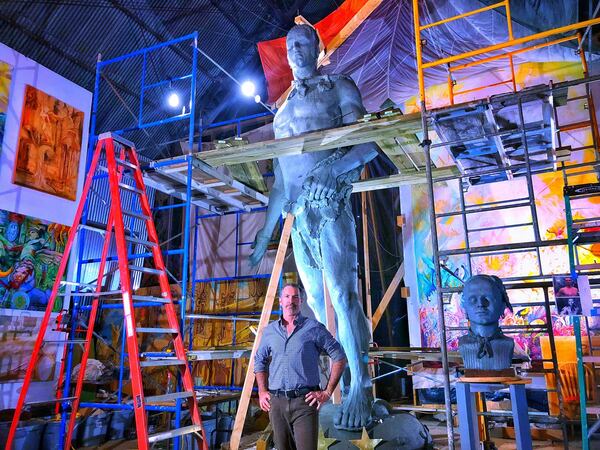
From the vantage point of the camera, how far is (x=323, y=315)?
192 inches

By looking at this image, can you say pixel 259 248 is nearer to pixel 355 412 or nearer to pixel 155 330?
pixel 155 330

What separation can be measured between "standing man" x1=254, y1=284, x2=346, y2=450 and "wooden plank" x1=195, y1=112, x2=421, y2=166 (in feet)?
5.44

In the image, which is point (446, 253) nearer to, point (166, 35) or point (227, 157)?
point (227, 157)

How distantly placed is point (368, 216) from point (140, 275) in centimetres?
633

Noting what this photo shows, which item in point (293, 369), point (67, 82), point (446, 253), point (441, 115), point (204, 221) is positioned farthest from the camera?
point (204, 221)

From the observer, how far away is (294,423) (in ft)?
10.1

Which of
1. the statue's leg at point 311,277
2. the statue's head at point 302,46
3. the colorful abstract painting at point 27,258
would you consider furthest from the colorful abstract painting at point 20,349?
the statue's head at point 302,46

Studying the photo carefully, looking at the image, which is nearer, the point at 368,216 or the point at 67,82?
the point at 67,82

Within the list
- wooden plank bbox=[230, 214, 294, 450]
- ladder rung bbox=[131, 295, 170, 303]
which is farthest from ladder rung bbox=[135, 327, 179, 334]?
wooden plank bbox=[230, 214, 294, 450]

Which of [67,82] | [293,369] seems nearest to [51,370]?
[67,82]

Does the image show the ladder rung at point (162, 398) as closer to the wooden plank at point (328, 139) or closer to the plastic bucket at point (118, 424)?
the wooden plank at point (328, 139)

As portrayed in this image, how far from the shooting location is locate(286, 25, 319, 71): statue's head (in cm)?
480

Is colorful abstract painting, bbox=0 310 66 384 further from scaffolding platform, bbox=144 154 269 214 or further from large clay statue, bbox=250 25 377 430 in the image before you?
large clay statue, bbox=250 25 377 430

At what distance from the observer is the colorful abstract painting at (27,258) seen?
8430mm
